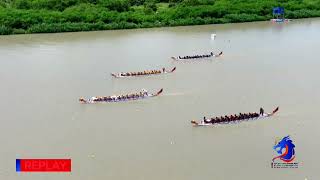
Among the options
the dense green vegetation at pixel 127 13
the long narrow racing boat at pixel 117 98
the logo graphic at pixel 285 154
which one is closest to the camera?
the logo graphic at pixel 285 154

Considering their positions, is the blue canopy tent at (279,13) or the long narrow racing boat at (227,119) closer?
the long narrow racing boat at (227,119)

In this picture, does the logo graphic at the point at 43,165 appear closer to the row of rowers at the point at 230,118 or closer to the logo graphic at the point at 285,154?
the row of rowers at the point at 230,118

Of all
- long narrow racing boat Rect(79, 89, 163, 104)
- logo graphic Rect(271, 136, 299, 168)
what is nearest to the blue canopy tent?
long narrow racing boat Rect(79, 89, 163, 104)

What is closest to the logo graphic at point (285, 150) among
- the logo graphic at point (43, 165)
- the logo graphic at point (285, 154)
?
the logo graphic at point (285, 154)

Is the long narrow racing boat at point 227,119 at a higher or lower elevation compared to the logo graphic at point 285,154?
higher

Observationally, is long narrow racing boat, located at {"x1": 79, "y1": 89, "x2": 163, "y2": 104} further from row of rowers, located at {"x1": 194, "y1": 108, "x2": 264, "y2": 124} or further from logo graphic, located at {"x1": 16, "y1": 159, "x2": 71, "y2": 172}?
logo graphic, located at {"x1": 16, "y1": 159, "x2": 71, "y2": 172}

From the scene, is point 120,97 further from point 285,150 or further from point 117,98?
point 285,150

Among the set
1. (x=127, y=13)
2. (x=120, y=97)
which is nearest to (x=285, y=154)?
(x=120, y=97)
